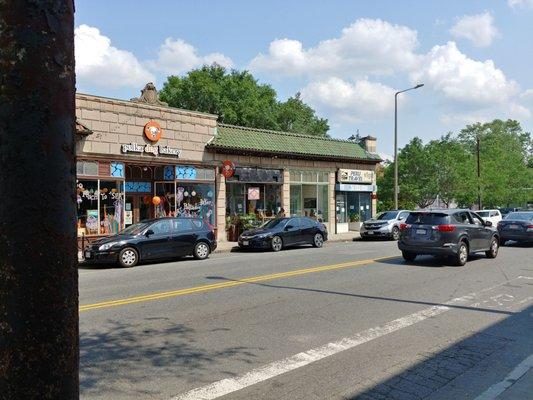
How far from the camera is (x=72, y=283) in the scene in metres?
A: 1.65

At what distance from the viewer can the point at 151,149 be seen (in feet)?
71.1

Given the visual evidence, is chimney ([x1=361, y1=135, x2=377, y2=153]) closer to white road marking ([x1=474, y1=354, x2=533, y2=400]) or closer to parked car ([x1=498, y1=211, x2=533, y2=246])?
parked car ([x1=498, y1=211, x2=533, y2=246])

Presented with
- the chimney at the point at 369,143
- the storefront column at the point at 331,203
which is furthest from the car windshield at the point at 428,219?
the chimney at the point at 369,143

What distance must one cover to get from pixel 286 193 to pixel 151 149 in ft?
29.4

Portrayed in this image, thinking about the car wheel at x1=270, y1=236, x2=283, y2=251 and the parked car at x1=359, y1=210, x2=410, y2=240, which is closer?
the car wheel at x1=270, y1=236, x2=283, y2=251

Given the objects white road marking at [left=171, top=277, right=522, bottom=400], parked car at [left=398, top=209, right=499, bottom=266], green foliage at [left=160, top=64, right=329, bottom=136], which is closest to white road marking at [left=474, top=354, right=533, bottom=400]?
white road marking at [left=171, top=277, right=522, bottom=400]

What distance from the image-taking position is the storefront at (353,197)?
31688mm

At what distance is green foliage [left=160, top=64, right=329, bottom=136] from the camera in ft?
144

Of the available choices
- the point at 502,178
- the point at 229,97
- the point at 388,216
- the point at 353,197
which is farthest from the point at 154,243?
the point at 502,178

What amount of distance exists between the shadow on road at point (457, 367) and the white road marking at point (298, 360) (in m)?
0.88

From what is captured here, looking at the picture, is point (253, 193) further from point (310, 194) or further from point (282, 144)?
point (310, 194)

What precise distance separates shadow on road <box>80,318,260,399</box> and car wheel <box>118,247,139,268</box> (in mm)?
8067

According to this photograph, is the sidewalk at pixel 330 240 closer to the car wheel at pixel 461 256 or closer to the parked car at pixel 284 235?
the parked car at pixel 284 235

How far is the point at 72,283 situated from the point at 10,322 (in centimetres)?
21
